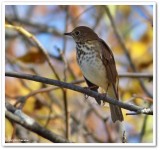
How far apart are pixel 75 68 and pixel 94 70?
0.82 metres

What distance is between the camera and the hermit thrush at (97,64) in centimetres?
239

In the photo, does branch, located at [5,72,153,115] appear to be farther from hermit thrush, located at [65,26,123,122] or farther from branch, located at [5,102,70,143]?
branch, located at [5,102,70,143]

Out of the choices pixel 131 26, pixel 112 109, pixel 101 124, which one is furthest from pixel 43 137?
pixel 131 26

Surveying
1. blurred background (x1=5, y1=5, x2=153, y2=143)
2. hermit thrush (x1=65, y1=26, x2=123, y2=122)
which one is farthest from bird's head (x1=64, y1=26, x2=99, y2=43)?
blurred background (x1=5, y1=5, x2=153, y2=143)

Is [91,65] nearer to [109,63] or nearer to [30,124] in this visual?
[109,63]

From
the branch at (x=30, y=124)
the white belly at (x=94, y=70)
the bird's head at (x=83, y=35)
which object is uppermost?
the bird's head at (x=83, y=35)

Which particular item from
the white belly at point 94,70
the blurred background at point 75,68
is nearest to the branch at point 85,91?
the white belly at point 94,70

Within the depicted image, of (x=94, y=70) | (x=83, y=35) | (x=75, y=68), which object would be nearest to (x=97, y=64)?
(x=94, y=70)

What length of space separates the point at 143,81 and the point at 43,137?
62 cm

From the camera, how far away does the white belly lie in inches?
93.9

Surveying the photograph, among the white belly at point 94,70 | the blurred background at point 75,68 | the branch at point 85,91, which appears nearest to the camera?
the branch at point 85,91

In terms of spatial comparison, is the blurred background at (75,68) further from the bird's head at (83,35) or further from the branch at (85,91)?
the branch at (85,91)

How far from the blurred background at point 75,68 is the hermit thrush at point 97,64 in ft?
0.62
